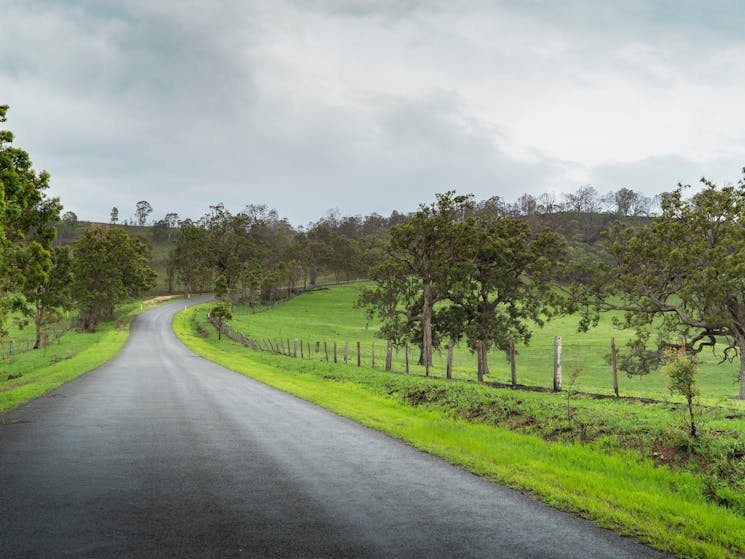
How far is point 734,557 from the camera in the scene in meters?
6.02

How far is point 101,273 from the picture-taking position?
7519cm

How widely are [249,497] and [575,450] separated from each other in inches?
275

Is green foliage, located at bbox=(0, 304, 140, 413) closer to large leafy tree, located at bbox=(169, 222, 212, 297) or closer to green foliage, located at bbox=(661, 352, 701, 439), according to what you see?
green foliage, located at bbox=(661, 352, 701, 439)

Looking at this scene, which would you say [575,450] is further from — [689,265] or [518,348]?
[518,348]

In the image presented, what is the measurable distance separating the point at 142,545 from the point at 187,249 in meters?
117

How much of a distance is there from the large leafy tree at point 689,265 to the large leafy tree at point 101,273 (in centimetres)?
6540

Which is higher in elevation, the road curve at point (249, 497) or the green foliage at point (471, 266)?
the green foliage at point (471, 266)

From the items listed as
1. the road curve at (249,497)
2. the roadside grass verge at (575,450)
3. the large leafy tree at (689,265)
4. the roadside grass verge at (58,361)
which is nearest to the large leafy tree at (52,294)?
the roadside grass verge at (58,361)

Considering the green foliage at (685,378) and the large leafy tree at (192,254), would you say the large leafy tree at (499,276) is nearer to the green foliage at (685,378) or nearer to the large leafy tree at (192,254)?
the green foliage at (685,378)

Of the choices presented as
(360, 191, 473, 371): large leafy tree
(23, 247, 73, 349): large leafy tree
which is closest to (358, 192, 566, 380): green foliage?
(360, 191, 473, 371): large leafy tree

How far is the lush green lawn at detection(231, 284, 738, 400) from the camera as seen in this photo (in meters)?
39.1

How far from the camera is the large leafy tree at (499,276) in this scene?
3894 cm

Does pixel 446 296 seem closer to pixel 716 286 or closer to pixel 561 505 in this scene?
pixel 716 286

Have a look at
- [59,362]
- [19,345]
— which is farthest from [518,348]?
[19,345]
